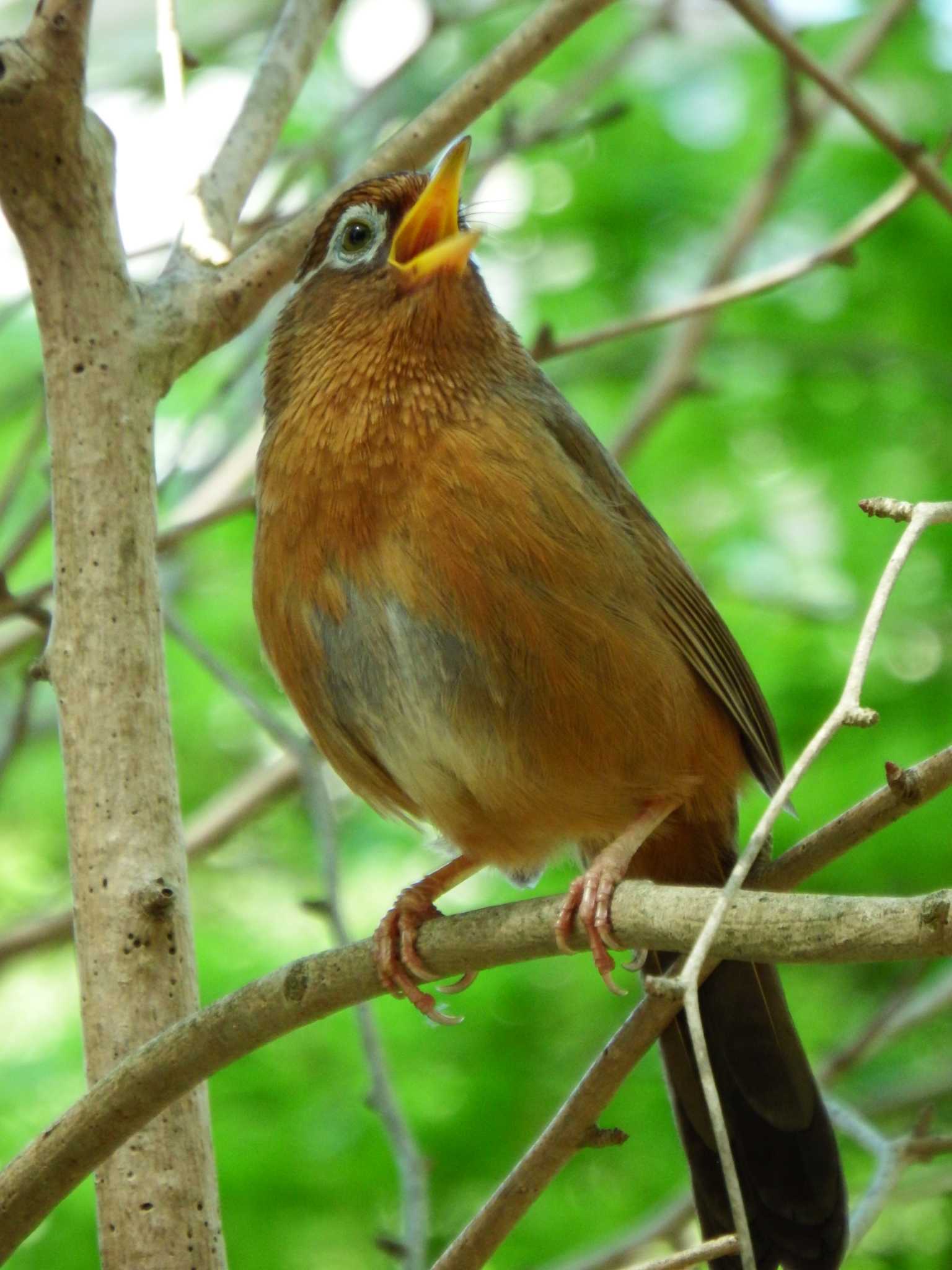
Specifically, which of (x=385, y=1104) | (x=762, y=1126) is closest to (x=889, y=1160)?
(x=762, y=1126)

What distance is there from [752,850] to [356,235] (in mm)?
2310

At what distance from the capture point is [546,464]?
3627 mm

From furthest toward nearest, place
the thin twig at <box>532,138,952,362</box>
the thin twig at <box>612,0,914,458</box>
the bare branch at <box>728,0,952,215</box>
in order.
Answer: the thin twig at <box>612,0,914,458</box> → the thin twig at <box>532,138,952,362</box> → the bare branch at <box>728,0,952,215</box>

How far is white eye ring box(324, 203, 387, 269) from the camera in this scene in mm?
3920

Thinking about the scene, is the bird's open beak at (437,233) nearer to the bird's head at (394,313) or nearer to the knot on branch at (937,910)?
the bird's head at (394,313)

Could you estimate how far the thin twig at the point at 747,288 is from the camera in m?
4.21

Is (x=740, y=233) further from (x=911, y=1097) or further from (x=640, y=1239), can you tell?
(x=640, y=1239)

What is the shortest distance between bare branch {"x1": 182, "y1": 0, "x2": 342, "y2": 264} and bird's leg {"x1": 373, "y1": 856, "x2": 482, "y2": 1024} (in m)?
1.50

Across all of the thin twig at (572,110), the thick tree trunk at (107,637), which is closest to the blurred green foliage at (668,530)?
the thin twig at (572,110)

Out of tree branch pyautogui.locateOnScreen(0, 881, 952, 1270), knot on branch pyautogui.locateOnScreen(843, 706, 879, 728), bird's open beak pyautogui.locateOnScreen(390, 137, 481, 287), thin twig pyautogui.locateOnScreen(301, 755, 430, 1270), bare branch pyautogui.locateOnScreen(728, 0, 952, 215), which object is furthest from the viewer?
bare branch pyautogui.locateOnScreen(728, 0, 952, 215)

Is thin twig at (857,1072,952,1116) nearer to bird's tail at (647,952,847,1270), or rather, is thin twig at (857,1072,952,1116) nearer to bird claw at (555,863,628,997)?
bird's tail at (647,952,847,1270)

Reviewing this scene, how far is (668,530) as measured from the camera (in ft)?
21.8

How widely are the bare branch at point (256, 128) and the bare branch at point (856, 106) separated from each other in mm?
1058

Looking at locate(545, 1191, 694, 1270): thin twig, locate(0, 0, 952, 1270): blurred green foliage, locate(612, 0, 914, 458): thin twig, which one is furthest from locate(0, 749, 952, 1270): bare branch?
locate(612, 0, 914, 458): thin twig
